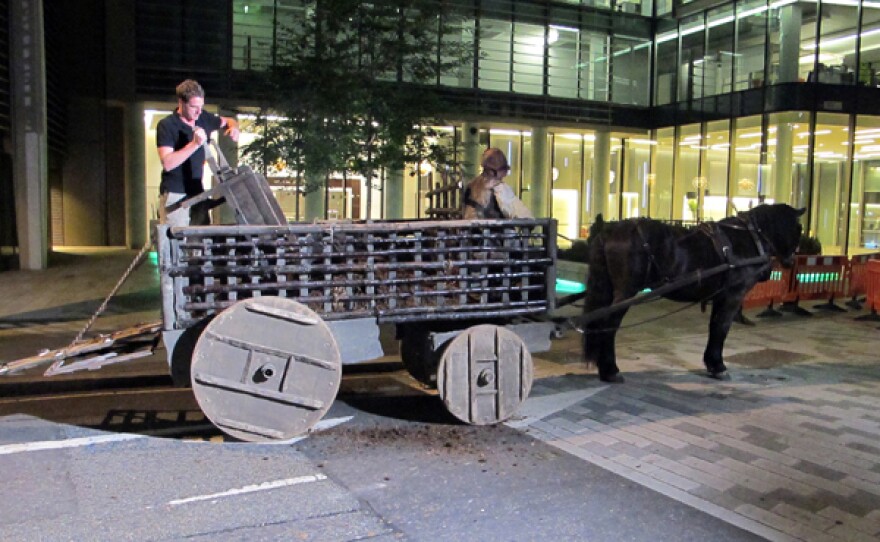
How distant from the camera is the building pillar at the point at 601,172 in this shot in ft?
91.9

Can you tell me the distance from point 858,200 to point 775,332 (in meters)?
16.2

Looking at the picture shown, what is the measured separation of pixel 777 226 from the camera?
8.60m

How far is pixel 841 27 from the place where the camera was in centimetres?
2230

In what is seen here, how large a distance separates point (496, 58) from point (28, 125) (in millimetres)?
15183

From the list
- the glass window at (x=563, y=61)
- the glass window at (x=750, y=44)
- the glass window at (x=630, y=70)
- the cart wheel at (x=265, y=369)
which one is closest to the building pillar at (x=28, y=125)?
the cart wheel at (x=265, y=369)

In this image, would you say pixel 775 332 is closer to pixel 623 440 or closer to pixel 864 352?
pixel 864 352

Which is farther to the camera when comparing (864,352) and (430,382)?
(864,352)

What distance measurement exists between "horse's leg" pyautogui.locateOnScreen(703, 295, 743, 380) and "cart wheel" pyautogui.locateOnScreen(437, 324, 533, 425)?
3.02 metres

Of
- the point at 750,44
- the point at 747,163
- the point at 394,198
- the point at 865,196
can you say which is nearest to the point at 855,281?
the point at 747,163

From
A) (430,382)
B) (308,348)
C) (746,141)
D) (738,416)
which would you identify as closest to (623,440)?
(738,416)

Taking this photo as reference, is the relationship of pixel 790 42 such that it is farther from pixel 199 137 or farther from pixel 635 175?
pixel 199 137

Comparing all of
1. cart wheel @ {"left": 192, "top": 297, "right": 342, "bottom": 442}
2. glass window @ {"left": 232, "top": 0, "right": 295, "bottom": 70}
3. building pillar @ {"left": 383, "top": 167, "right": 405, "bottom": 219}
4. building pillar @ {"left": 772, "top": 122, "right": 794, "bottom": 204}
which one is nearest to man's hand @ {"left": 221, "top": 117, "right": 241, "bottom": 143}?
cart wheel @ {"left": 192, "top": 297, "right": 342, "bottom": 442}

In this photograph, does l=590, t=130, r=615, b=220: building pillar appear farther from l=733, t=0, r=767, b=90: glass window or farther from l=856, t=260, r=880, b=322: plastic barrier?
l=856, t=260, r=880, b=322: plastic barrier

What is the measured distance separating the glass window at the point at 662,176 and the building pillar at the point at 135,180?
1847 centimetres
